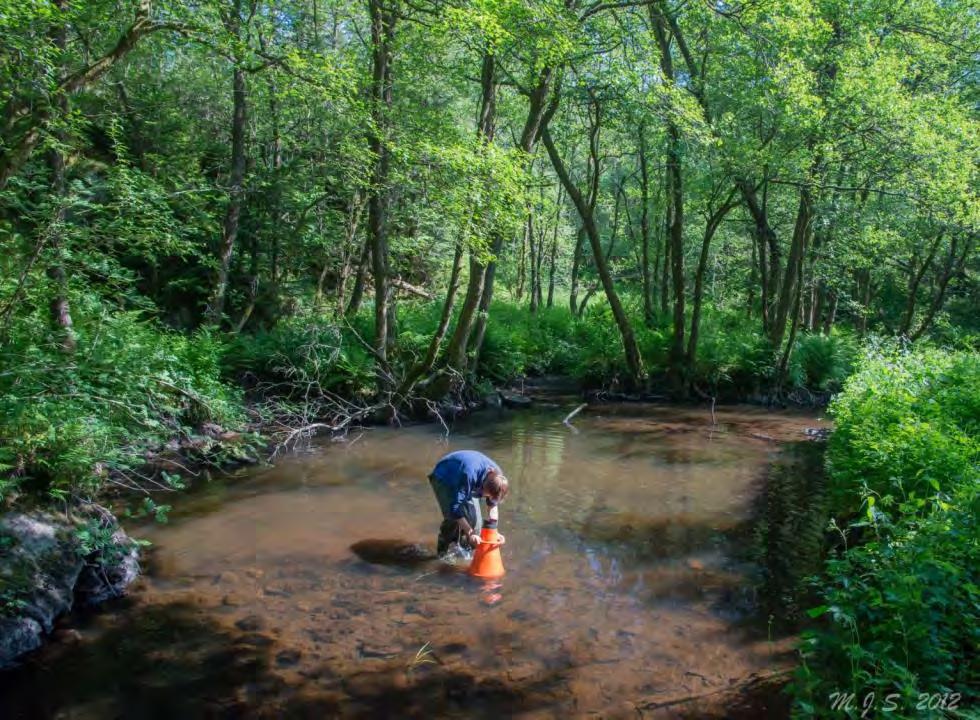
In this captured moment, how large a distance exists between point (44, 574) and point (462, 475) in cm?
373

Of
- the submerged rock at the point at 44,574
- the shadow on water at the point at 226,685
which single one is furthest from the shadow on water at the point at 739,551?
the submerged rock at the point at 44,574

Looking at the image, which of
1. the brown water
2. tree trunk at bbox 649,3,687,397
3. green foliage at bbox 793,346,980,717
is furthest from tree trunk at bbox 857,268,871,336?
green foliage at bbox 793,346,980,717

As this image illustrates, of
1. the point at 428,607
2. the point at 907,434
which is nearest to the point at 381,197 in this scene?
the point at 428,607

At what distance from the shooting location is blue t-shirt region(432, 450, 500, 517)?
6.75 metres

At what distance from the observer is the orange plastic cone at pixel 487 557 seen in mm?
6520

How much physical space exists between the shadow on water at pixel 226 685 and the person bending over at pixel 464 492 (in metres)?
1.63

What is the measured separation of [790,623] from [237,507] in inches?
261

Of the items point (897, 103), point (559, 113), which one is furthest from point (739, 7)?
point (559, 113)

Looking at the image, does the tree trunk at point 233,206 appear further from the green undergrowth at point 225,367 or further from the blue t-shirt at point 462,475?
the blue t-shirt at point 462,475

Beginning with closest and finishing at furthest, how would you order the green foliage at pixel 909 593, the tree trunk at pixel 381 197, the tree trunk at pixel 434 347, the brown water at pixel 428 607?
the green foliage at pixel 909 593 < the brown water at pixel 428 607 < the tree trunk at pixel 381 197 < the tree trunk at pixel 434 347

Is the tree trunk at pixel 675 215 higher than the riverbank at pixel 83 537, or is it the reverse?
the tree trunk at pixel 675 215

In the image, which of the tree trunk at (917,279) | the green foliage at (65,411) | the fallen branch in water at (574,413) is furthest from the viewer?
the tree trunk at (917,279)

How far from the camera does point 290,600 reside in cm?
615

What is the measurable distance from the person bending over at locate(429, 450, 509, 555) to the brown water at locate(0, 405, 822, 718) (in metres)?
0.38
